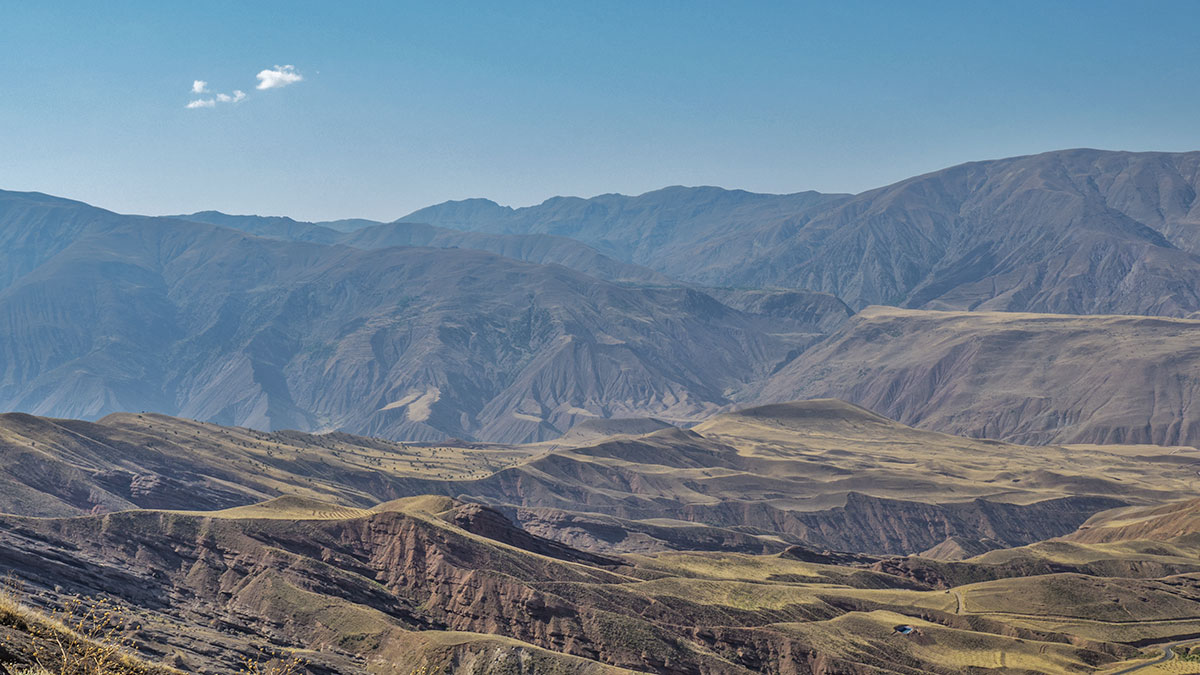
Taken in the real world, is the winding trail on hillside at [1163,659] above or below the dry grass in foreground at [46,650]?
below

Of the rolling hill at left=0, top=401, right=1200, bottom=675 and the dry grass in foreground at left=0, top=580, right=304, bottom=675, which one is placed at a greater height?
the dry grass in foreground at left=0, top=580, right=304, bottom=675

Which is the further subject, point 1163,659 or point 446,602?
point 1163,659

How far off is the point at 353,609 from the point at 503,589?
16734 mm

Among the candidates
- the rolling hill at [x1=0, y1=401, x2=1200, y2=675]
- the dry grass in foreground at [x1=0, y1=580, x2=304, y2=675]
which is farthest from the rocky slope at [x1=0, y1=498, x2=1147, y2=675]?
the dry grass in foreground at [x1=0, y1=580, x2=304, y2=675]

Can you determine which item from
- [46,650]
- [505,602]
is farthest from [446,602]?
[46,650]

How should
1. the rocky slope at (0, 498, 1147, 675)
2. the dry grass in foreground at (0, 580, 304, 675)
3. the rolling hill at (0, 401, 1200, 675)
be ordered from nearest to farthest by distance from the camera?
the dry grass in foreground at (0, 580, 304, 675), the rolling hill at (0, 401, 1200, 675), the rocky slope at (0, 498, 1147, 675)

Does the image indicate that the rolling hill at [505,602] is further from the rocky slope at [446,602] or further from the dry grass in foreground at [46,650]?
the dry grass in foreground at [46,650]

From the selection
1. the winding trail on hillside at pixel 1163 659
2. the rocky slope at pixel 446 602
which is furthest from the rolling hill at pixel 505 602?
the winding trail on hillside at pixel 1163 659

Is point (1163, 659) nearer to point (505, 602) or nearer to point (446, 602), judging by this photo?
point (505, 602)

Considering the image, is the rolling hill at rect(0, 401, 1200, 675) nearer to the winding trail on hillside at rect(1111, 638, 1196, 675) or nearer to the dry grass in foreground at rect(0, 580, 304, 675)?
the winding trail on hillside at rect(1111, 638, 1196, 675)

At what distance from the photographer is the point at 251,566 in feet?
393

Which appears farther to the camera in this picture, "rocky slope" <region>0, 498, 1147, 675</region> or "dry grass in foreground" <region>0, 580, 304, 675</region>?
"rocky slope" <region>0, 498, 1147, 675</region>

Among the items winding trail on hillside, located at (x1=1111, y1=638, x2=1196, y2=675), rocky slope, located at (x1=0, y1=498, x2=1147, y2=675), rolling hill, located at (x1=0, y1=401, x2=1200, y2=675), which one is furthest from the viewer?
winding trail on hillside, located at (x1=1111, y1=638, x2=1196, y2=675)

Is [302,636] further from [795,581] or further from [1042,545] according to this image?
[1042,545]
